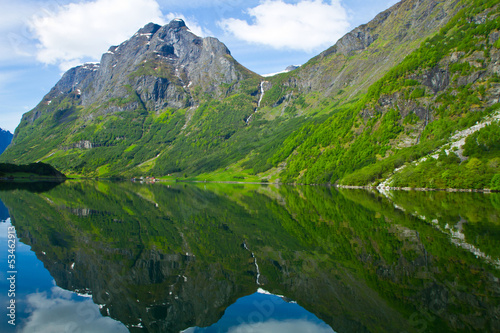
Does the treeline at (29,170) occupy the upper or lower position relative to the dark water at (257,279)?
upper

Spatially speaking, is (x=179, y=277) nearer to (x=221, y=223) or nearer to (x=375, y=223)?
(x=221, y=223)

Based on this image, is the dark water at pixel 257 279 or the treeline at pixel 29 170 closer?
the dark water at pixel 257 279

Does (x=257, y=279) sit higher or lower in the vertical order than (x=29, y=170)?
lower

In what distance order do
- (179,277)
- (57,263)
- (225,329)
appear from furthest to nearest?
(57,263) < (179,277) < (225,329)

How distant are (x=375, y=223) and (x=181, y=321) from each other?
24.1m

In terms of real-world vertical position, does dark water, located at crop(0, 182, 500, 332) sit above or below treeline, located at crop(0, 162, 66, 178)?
below

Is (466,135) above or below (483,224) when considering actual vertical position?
above

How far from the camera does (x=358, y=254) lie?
19156 millimetres

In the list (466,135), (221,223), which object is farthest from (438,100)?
(221,223)

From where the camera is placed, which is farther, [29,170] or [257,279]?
[29,170]

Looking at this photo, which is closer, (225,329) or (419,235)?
(225,329)

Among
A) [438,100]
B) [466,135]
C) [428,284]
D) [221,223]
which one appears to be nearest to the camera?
[428,284]

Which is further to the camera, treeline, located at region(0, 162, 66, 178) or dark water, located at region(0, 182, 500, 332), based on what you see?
treeline, located at region(0, 162, 66, 178)

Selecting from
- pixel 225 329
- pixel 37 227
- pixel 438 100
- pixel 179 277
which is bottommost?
pixel 225 329
